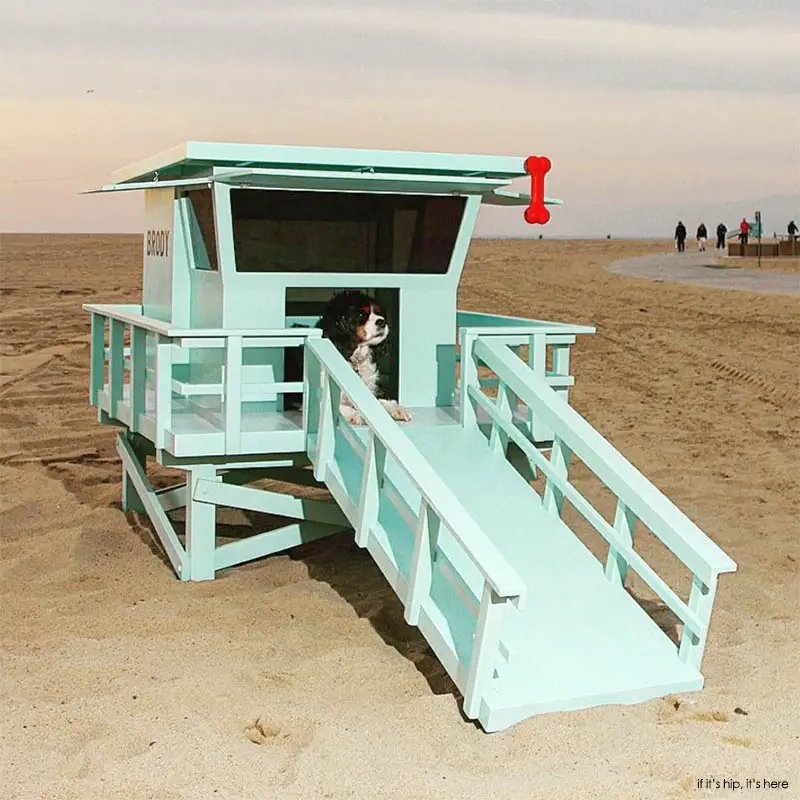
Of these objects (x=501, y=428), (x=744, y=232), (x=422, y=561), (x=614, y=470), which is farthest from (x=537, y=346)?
(x=744, y=232)

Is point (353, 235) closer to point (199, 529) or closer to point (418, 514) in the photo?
point (199, 529)

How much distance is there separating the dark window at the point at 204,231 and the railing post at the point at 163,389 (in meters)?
0.86

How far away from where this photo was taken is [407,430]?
785cm

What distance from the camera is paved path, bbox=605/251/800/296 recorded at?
82.5 feet

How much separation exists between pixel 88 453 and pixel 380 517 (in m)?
6.69

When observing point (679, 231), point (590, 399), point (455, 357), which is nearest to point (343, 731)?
point (455, 357)

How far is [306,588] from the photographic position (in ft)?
26.2

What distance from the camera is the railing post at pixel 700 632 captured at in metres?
6.20

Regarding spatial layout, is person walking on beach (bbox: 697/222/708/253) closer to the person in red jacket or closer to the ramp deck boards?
the person in red jacket

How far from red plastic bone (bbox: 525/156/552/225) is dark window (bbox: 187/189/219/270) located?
201 centimetres

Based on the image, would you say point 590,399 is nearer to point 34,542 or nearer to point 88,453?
point 88,453

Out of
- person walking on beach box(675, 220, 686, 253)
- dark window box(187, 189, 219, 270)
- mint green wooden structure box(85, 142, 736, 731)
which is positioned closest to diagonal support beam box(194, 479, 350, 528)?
mint green wooden structure box(85, 142, 736, 731)

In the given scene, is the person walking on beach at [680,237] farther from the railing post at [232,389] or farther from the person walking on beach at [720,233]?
the railing post at [232,389]

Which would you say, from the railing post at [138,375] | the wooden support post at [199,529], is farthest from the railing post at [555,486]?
the railing post at [138,375]
